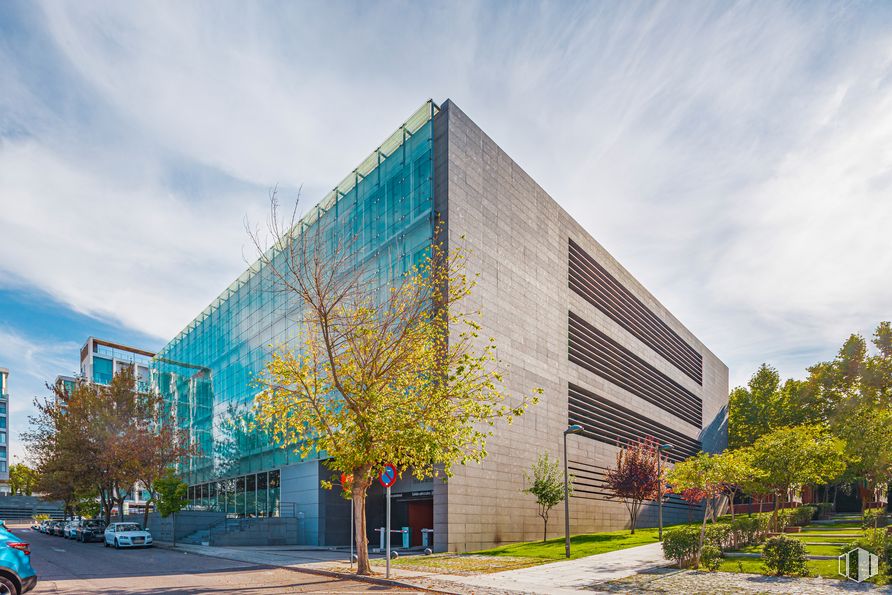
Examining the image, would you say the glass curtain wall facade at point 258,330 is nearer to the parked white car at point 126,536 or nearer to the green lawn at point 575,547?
the parked white car at point 126,536

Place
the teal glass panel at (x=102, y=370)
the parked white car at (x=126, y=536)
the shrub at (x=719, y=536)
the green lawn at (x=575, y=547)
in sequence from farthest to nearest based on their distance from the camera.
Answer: the teal glass panel at (x=102, y=370), the parked white car at (x=126, y=536), the green lawn at (x=575, y=547), the shrub at (x=719, y=536)

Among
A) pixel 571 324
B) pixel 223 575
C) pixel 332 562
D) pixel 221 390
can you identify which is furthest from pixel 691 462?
pixel 221 390

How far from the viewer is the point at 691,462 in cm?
2212

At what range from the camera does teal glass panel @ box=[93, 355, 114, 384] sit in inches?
4626

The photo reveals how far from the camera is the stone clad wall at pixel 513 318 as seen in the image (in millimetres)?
Answer: 29828

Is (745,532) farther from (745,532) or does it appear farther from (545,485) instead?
(545,485)

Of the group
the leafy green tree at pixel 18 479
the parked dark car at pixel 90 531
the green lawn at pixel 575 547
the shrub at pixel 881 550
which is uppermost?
the shrub at pixel 881 550

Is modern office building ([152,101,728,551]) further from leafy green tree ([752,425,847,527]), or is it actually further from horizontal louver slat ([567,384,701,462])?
leafy green tree ([752,425,847,527])

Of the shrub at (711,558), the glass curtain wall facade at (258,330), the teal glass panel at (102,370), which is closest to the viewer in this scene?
the shrub at (711,558)

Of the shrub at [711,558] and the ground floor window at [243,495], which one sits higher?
the shrub at [711,558]

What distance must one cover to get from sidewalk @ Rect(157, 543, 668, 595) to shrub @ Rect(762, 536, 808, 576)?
144 inches

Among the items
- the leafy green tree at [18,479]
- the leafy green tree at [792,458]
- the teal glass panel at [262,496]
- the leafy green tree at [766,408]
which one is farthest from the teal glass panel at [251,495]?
the leafy green tree at [18,479]

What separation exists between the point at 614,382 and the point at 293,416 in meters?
31.3

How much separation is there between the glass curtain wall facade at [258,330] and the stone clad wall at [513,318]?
204 centimetres
